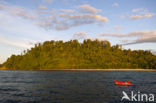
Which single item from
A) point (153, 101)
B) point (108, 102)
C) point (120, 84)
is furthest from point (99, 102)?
point (120, 84)

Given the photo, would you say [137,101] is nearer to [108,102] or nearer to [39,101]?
[108,102]

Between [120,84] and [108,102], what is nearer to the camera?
[108,102]

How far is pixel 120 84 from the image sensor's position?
64562 mm

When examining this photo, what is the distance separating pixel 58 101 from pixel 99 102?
350 inches

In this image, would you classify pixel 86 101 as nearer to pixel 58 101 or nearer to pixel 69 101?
pixel 69 101

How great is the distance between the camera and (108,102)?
3412cm

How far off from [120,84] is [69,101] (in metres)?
35.6

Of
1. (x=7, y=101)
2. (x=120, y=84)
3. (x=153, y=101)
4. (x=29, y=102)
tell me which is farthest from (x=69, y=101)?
(x=120, y=84)

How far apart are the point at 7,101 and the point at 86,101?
56.6 ft

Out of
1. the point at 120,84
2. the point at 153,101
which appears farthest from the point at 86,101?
the point at 120,84

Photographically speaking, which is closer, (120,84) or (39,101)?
(39,101)

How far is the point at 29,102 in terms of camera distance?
34125 millimetres

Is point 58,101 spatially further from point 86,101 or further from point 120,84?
point 120,84

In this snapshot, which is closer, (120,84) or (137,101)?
(137,101)
